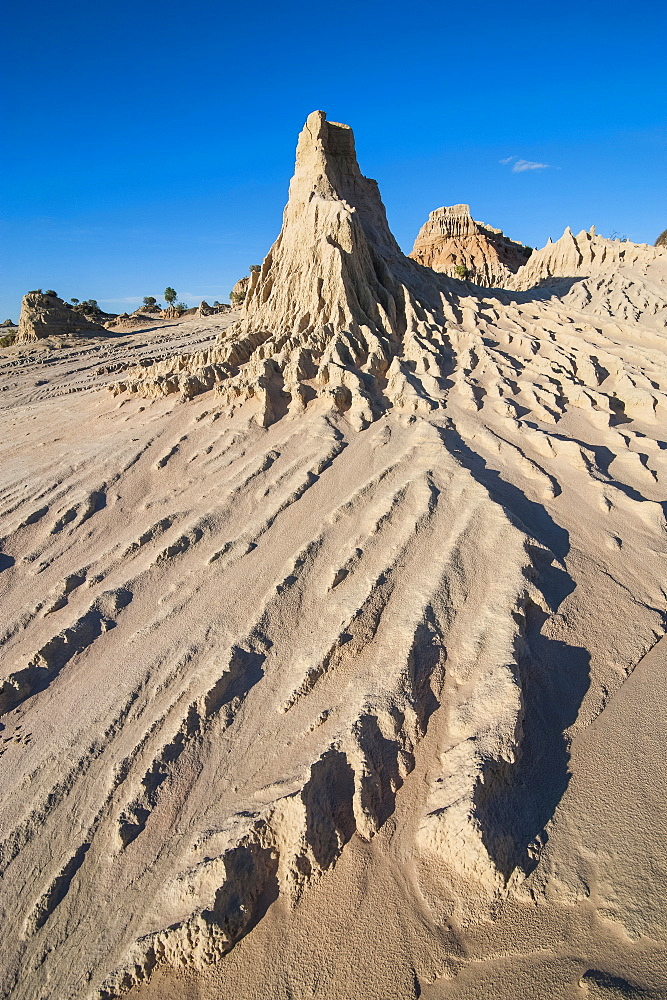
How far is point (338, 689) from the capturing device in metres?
6.42

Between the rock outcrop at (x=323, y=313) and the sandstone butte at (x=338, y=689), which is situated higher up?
the rock outcrop at (x=323, y=313)

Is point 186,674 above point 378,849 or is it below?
above

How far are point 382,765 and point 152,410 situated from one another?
11.8m

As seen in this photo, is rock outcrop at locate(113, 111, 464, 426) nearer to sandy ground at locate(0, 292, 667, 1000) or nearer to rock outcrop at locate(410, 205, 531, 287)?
sandy ground at locate(0, 292, 667, 1000)

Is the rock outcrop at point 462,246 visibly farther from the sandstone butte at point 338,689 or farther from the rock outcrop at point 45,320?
the sandstone butte at point 338,689

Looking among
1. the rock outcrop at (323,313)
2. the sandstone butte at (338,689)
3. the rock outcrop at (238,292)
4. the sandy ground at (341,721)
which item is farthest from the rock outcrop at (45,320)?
the sandy ground at (341,721)

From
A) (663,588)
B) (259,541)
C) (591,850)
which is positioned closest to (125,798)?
(259,541)

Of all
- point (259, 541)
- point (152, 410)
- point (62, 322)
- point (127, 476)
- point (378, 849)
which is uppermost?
point (62, 322)

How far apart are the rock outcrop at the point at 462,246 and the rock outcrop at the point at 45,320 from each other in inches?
1516

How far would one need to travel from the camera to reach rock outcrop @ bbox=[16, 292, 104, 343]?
37.0 metres

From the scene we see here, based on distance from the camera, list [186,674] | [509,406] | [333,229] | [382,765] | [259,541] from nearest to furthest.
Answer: [382,765]
[186,674]
[259,541]
[509,406]
[333,229]

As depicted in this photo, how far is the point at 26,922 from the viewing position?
4883mm

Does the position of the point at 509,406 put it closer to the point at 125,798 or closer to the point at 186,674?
the point at 186,674

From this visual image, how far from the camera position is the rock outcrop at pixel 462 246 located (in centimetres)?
5578
